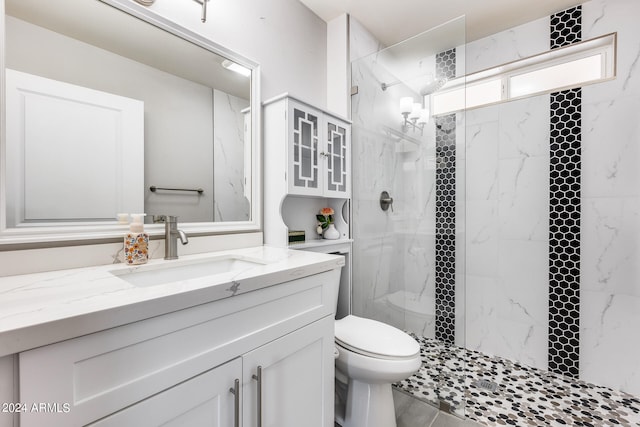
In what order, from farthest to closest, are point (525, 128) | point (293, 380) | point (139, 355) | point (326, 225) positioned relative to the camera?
point (525, 128)
point (326, 225)
point (293, 380)
point (139, 355)

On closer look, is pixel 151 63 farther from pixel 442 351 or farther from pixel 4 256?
pixel 442 351

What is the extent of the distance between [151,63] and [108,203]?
24.1 inches

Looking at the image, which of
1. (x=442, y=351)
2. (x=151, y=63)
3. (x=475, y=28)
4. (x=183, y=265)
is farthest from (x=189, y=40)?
(x=442, y=351)

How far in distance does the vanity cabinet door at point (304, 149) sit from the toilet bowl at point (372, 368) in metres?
0.82

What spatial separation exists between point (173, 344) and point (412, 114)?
72.0 inches

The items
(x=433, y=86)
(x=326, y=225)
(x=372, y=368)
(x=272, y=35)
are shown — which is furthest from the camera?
(x=326, y=225)

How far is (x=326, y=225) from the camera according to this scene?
1936 millimetres

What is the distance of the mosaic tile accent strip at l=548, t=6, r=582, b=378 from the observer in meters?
1.94

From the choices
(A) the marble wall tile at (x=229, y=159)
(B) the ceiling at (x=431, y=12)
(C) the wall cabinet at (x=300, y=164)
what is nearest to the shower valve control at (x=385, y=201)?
(C) the wall cabinet at (x=300, y=164)

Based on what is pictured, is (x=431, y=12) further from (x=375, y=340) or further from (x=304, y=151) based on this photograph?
(x=375, y=340)

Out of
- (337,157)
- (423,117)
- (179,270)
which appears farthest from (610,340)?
(179,270)

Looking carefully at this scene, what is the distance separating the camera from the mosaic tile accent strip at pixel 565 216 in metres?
1.94

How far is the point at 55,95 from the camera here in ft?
3.16

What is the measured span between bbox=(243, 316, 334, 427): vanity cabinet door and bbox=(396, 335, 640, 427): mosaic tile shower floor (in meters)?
0.88
